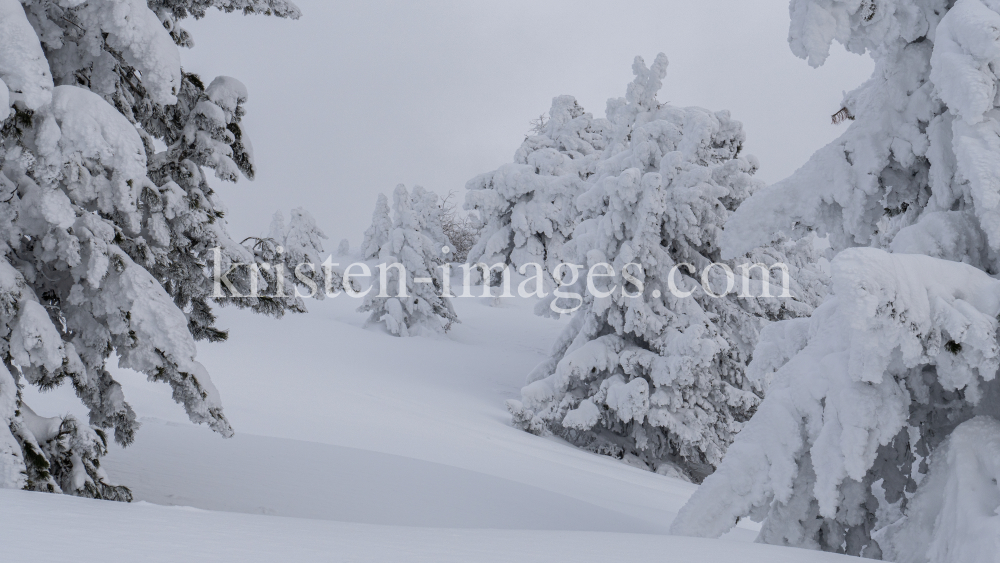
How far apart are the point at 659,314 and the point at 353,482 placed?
24.2 feet

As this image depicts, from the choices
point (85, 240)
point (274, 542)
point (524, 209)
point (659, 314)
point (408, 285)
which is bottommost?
point (274, 542)

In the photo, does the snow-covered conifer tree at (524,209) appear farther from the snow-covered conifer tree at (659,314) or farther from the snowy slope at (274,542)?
the snowy slope at (274,542)

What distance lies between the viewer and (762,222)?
533 cm

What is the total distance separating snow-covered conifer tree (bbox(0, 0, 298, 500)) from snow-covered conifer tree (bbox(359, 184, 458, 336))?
14.5 m

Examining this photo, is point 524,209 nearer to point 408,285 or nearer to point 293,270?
point 408,285

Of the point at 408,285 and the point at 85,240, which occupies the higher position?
the point at 408,285

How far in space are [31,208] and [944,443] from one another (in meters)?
5.31

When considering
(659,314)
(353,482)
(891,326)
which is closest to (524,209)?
(659,314)

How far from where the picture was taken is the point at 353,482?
20.5ft

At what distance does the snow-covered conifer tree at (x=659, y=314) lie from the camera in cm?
1148

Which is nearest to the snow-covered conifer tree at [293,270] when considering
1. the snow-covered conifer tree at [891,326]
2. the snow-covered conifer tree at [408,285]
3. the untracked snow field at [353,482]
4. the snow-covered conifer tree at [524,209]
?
the untracked snow field at [353,482]

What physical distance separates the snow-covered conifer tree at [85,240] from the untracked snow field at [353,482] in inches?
27.4

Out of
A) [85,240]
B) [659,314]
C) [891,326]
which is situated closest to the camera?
[891,326]

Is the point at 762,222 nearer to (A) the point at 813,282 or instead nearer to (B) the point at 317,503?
(B) the point at 317,503
